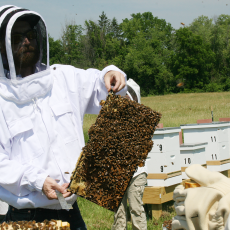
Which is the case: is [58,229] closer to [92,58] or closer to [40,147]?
[40,147]

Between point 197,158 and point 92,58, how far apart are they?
51.6 meters

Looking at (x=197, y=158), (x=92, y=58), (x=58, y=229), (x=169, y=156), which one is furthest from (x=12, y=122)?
(x=92, y=58)

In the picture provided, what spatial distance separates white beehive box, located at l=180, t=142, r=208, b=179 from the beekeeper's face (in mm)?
3633

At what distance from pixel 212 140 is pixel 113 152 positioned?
4.28 meters

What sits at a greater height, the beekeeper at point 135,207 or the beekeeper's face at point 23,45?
the beekeeper's face at point 23,45

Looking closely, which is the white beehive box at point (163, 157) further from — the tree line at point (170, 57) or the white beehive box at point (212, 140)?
the tree line at point (170, 57)

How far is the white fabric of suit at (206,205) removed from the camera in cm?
182

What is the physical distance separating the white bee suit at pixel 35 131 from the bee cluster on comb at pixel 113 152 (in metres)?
0.26

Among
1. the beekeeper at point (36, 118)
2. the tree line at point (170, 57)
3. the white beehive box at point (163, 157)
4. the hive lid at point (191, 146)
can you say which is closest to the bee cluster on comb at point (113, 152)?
the beekeeper at point (36, 118)

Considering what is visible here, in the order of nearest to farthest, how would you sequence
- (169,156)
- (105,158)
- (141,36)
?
(105,158)
(169,156)
(141,36)

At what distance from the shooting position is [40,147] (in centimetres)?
189

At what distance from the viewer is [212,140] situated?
5559 mm

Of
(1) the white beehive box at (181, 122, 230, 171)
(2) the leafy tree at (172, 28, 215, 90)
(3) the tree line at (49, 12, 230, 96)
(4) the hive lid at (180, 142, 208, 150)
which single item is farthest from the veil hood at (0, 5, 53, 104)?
(2) the leafy tree at (172, 28, 215, 90)

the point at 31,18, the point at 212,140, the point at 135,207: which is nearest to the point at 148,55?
the point at 212,140
